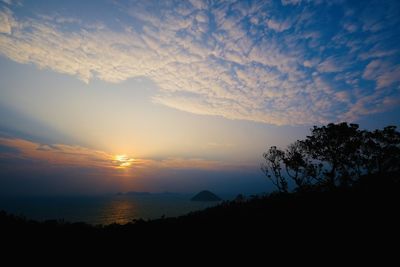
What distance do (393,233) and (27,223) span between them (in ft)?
61.3

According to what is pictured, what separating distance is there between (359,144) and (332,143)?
4669mm

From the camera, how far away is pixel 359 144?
39688 mm

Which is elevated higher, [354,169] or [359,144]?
[359,144]

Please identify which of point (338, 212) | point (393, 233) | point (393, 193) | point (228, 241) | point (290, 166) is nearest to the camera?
point (393, 233)

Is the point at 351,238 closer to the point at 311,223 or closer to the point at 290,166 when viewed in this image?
the point at 311,223

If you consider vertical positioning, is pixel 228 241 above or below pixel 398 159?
below

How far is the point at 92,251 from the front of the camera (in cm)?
1012

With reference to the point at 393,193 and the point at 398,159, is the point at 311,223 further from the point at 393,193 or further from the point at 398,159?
the point at 398,159

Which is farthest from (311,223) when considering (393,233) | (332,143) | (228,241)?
(332,143)

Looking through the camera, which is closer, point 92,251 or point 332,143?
point 92,251

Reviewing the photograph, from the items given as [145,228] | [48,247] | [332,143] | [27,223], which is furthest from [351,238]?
[332,143]

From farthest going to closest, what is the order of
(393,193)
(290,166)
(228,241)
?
(290,166), (393,193), (228,241)

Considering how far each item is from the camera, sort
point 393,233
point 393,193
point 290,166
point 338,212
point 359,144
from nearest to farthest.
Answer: point 393,233 → point 338,212 → point 393,193 → point 359,144 → point 290,166

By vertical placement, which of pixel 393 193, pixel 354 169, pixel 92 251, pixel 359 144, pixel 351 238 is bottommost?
pixel 92 251
